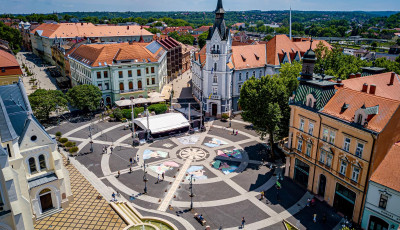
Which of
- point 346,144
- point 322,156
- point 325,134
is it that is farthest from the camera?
point 322,156

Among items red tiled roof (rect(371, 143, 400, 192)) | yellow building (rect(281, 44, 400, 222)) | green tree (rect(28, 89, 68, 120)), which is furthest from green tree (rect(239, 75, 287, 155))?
green tree (rect(28, 89, 68, 120))

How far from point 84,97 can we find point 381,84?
205 ft

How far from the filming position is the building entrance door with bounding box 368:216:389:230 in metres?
34.3

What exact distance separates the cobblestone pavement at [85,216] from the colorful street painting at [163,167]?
1114 centimetres

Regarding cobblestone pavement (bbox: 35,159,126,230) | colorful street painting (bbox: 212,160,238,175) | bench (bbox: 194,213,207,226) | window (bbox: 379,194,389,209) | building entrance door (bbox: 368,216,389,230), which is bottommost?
bench (bbox: 194,213,207,226)

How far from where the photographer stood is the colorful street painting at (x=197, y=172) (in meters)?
48.6

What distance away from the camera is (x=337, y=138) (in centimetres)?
3925

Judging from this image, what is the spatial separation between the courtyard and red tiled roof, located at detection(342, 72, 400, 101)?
18.1 m

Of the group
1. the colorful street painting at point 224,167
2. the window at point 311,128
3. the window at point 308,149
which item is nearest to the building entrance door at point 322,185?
the window at point 308,149

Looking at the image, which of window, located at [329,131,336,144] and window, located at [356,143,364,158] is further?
window, located at [329,131,336,144]

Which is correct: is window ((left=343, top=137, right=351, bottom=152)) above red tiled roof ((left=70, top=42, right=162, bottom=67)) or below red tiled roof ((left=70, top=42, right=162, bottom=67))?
below

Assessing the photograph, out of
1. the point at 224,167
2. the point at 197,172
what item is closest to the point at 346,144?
the point at 224,167

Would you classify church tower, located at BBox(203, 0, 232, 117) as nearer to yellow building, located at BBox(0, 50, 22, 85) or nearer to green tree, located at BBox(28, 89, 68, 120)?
green tree, located at BBox(28, 89, 68, 120)

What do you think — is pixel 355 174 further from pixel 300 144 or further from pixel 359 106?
pixel 300 144
